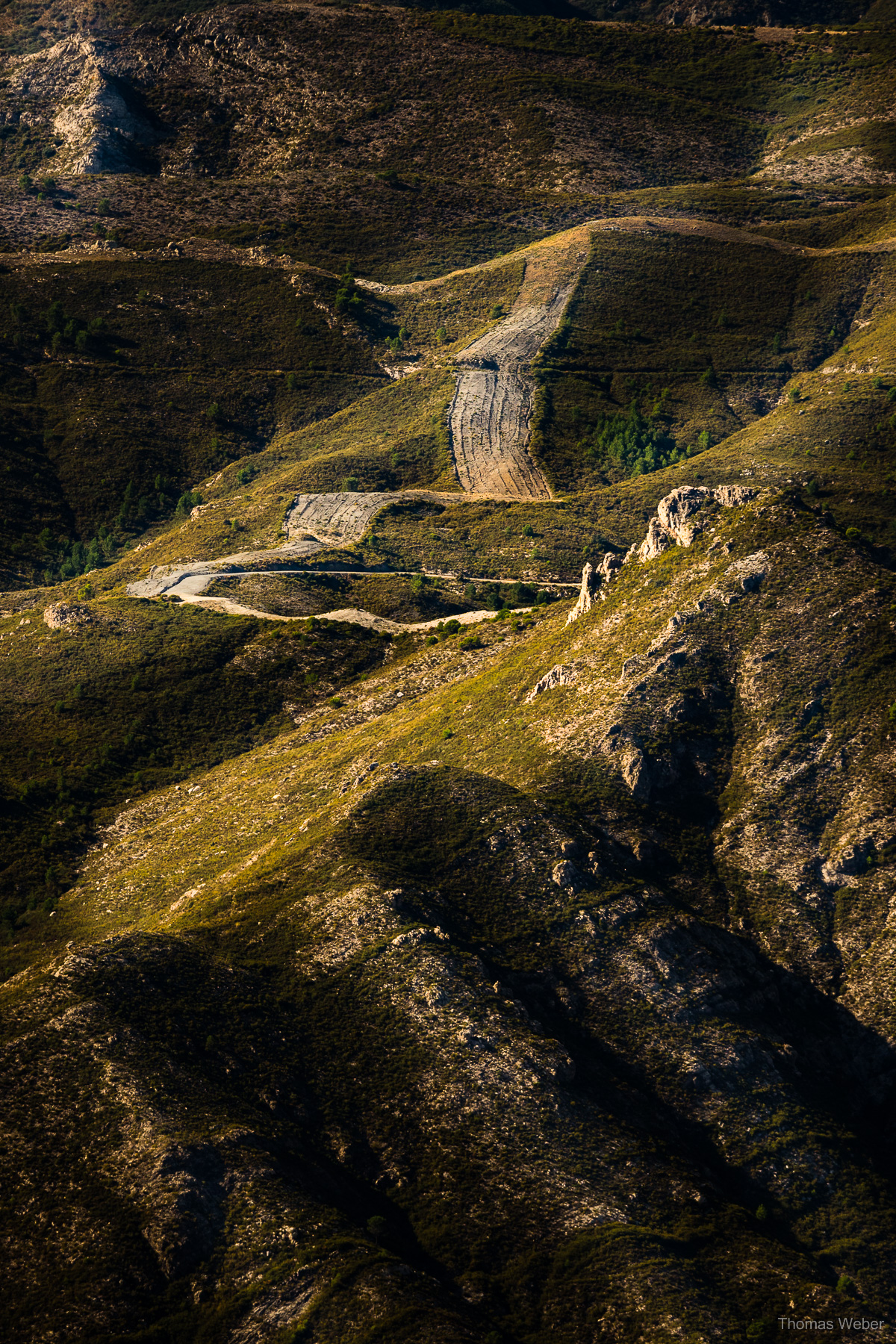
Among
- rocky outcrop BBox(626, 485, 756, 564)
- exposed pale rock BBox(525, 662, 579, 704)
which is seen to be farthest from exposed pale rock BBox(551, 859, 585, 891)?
rocky outcrop BBox(626, 485, 756, 564)


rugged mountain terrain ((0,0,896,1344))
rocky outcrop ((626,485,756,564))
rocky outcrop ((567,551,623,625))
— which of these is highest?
rocky outcrop ((626,485,756,564))

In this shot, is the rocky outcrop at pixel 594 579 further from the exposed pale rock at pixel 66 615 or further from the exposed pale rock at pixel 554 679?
the exposed pale rock at pixel 66 615

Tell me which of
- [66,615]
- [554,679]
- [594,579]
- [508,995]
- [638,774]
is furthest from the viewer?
[66,615]

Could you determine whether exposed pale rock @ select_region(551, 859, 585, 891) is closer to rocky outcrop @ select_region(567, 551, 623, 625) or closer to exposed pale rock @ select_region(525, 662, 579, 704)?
exposed pale rock @ select_region(525, 662, 579, 704)

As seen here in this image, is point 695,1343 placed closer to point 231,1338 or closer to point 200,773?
point 231,1338

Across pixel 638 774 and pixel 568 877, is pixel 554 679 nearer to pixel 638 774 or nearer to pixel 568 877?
pixel 638 774

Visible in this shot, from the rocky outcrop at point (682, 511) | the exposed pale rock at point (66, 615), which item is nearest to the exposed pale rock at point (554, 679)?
the rocky outcrop at point (682, 511)

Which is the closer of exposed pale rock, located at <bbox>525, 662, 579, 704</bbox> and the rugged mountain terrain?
the rugged mountain terrain

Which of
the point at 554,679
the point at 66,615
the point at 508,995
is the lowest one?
the point at 508,995

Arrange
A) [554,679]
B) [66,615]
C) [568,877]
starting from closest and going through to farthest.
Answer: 1. [568,877]
2. [554,679]
3. [66,615]

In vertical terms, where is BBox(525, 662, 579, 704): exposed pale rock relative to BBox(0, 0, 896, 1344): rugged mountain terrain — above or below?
above

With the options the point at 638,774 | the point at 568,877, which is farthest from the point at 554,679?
the point at 568,877
